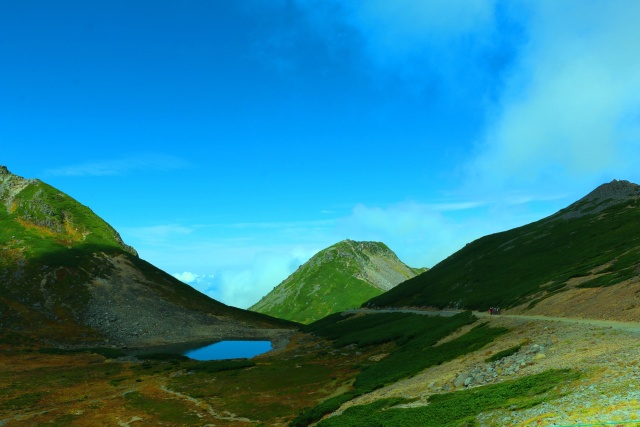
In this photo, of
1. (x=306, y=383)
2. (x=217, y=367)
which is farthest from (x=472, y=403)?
(x=217, y=367)

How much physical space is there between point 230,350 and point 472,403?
118817mm

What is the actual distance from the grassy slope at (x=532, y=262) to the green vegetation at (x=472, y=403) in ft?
137

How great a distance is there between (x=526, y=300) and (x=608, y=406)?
60.5m

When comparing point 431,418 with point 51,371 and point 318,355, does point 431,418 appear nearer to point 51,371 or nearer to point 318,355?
point 318,355

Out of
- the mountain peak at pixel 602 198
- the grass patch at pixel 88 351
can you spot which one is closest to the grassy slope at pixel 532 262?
the mountain peak at pixel 602 198

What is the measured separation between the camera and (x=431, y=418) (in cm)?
2591

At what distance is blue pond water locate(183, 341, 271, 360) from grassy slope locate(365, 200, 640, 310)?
50919 millimetres

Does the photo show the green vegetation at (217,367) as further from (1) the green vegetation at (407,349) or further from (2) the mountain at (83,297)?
(2) the mountain at (83,297)

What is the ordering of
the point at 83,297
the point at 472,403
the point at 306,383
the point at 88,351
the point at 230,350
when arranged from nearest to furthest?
the point at 472,403, the point at 306,383, the point at 88,351, the point at 230,350, the point at 83,297

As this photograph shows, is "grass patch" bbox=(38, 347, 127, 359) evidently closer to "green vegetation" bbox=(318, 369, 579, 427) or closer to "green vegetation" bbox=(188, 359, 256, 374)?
"green vegetation" bbox=(188, 359, 256, 374)

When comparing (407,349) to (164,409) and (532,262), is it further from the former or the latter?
(532,262)

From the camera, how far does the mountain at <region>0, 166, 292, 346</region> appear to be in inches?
5448

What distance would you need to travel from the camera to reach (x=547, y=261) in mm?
103938

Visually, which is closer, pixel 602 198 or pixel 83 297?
pixel 83 297
